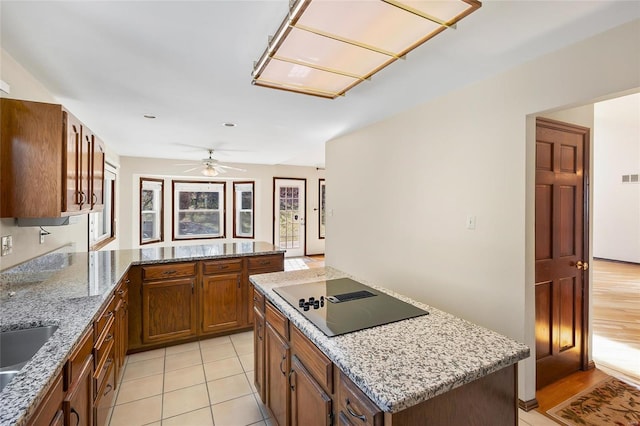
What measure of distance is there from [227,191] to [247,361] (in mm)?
4852

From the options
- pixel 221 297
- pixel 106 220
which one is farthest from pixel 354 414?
pixel 106 220

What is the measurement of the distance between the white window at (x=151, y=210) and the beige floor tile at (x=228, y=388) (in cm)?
458

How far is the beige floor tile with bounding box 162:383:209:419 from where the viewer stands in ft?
7.06

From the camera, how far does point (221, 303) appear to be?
3279 mm

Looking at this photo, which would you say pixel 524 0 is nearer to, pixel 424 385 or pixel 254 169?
pixel 424 385

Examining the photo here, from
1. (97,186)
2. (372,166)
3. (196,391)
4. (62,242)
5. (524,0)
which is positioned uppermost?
(524,0)

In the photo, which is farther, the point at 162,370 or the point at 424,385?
the point at 162,370

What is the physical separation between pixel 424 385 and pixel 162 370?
2.60 meters

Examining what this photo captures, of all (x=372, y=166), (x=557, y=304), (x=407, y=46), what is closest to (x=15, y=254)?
(x=407, y=46)

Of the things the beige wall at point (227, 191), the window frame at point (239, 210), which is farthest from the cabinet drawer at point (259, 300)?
the window frame at point (239, 210)

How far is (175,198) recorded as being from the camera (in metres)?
6.56

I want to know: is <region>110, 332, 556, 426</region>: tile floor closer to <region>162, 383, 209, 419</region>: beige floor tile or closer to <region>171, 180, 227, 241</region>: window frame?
<region>162, 383, 209, 419</region>: beige floor tile

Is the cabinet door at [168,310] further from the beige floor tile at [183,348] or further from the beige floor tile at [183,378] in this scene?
the beige floor tile at [183,378]

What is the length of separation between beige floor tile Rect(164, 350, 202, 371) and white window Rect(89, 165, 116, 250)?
217cm
